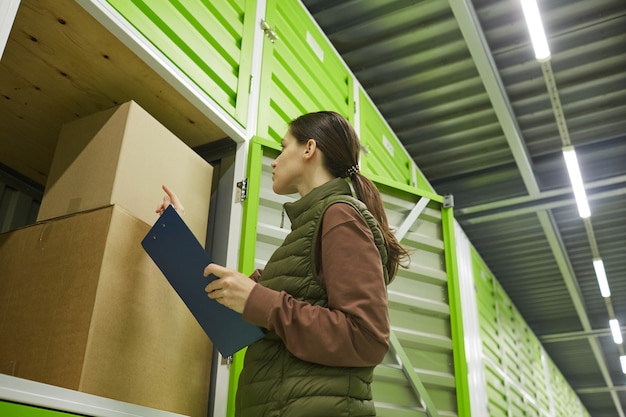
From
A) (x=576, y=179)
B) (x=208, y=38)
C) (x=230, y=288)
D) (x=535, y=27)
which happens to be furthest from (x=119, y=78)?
(x=576, y=179)

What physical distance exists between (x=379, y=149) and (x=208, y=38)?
2344 mm

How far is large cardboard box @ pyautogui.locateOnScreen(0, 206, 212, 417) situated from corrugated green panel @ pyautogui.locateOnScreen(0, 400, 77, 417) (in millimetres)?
251

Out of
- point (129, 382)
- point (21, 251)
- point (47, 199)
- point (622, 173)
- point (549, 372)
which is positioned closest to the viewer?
point (129, 382)

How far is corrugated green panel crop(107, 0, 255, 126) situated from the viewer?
2.16 m

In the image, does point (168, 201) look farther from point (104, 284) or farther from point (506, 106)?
point (506, 106)

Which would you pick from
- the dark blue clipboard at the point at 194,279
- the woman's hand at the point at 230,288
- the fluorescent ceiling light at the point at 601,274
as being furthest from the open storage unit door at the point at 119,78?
the fluorescent ceiling light at the point at 601,274

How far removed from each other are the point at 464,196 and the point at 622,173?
1.83m

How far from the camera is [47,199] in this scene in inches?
88.4

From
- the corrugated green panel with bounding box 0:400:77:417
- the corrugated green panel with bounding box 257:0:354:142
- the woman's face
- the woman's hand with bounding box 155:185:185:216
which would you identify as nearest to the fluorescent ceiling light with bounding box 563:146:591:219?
the corrugated green panel with bounding box 257:0:354:142

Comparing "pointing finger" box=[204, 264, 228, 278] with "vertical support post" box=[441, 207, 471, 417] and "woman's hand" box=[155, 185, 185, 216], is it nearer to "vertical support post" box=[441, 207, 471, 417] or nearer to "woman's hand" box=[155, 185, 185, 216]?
"woman's hand" box=[155, 185, 185, 216]

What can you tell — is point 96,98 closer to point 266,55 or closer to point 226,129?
point 226,129

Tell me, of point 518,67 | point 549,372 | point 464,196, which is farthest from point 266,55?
point 549,372

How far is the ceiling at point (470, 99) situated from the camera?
2.30 metres

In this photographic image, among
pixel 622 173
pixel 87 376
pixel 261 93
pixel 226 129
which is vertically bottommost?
pixel 87 376
